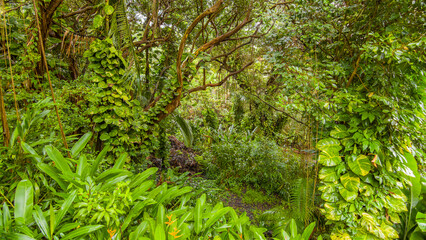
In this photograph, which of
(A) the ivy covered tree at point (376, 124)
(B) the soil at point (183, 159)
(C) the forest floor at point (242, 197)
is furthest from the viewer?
(B) the soil at point (183, 159)

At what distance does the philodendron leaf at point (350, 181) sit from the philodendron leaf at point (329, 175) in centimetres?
6

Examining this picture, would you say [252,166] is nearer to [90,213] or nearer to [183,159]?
[183,159]

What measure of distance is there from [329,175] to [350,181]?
0.16 m

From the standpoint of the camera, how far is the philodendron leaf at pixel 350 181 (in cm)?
172

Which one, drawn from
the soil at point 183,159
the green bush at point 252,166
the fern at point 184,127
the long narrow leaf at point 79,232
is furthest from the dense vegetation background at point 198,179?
the soil at point 183,159

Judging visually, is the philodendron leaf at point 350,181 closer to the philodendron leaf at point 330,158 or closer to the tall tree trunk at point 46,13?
the philodendron leaf at point 330,158

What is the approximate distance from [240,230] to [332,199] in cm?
101

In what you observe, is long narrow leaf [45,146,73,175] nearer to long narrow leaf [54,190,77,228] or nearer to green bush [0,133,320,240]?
green bush [0,133,320,240]

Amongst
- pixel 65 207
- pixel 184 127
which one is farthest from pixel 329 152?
pixel 184 127

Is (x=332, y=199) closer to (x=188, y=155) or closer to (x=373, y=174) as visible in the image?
(x=373, y=174)

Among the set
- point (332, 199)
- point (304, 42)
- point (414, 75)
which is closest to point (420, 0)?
point (414, 75)

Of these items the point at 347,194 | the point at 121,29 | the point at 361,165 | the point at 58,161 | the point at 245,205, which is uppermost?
the point at 121,29

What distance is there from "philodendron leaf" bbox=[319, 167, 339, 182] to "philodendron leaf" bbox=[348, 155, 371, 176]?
0.15 meters

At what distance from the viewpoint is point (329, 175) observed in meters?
1.82
